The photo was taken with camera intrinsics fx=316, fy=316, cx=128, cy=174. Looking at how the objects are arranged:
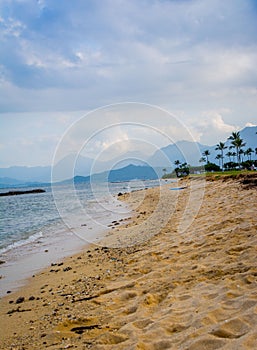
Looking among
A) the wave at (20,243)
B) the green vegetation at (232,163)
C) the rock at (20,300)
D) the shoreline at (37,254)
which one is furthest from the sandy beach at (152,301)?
the green vegetation at (232,163)

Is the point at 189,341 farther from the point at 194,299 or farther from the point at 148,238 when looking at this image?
the point at 148,238

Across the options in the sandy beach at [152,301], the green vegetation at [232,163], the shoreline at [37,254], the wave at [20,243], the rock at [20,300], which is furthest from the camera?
the green vegetation at [232,163]

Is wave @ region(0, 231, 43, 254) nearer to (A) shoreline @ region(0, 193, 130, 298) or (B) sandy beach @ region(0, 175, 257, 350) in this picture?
(A) shoreline @ region(0, 193, 130, 298)

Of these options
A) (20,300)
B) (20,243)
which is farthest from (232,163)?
(20,300)

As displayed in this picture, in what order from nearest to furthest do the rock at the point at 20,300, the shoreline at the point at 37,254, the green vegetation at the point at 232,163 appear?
the rock at the point at 20,300 → the shoreline at the point at 37,254 → the green vegetation at the point at 232,163

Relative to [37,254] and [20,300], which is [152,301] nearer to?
[20,300]

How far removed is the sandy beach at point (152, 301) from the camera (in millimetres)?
3840

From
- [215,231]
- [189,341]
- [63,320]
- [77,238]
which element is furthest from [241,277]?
[77,238]

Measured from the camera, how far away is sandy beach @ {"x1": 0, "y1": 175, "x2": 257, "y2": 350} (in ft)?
12.6

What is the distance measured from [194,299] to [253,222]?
4702mm

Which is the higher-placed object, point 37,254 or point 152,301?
point 152,301

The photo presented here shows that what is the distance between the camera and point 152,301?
5113 mm

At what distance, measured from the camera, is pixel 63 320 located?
507 centimetres

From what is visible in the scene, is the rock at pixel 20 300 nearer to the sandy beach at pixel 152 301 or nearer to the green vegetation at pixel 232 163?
the sandy beach at pixel 152 301
